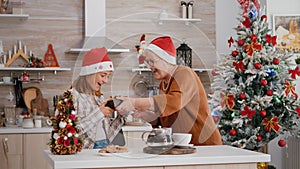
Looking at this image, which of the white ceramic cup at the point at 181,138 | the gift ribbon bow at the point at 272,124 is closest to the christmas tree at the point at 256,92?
the gift ribbon bow at the point at 272,124

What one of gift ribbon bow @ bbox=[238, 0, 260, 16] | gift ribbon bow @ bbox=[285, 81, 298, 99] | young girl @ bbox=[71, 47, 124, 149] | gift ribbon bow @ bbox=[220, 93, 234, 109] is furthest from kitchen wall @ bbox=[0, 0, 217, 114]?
young girl @ bbox=[71, 47, 124, 149]

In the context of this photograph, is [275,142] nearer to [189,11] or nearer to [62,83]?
[189,11]

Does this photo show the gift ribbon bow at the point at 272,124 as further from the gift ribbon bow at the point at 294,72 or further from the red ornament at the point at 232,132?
the gift ribbon bow at the point at 294,72

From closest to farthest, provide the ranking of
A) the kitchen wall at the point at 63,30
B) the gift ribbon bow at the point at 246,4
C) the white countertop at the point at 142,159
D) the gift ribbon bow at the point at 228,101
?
the white countertop at the point at 142,159 → the gift ribbon bow at the point at 228,101 → the gift ribbon bow at the point at 246,4 → the kitchen wall at the point at 63,30

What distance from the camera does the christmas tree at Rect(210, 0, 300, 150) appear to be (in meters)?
5.39

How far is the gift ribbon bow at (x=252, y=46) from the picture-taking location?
17.9 ft

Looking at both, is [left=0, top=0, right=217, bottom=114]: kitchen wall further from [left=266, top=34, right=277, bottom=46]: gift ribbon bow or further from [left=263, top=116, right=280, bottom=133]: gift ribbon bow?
[left=263, top=116, right=280, bottom=133]: gift ribbon bow

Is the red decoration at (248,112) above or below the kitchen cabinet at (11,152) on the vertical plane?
above

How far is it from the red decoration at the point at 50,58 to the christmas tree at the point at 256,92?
170 cm

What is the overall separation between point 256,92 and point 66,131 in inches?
113

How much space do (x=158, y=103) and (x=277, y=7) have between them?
11.3 feet

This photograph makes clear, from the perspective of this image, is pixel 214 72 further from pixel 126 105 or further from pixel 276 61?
pixel 126 105

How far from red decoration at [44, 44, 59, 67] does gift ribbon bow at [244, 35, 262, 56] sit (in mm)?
1987

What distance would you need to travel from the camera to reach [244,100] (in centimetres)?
542
